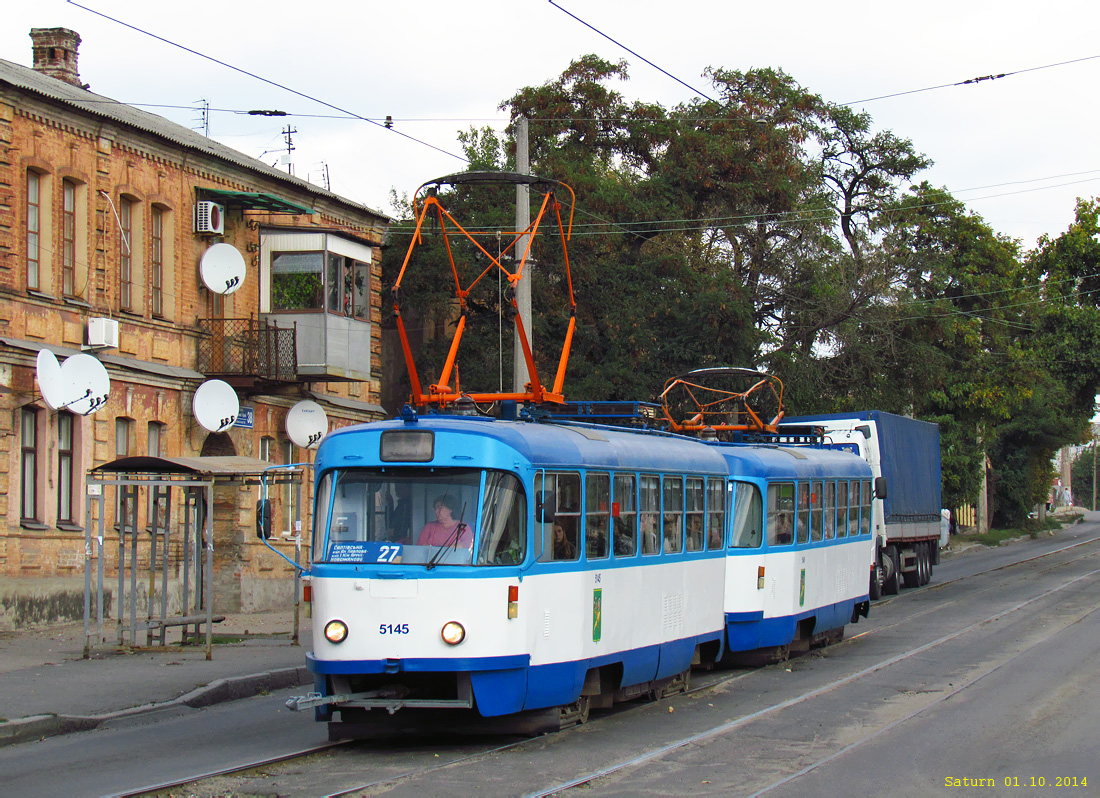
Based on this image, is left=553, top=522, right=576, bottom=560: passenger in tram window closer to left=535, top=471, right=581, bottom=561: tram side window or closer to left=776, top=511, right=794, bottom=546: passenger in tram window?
left=535, top=471, right=581, bottom=561: tram side window

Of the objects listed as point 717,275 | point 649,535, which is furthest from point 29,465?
point 717,275

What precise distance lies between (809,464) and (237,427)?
12499 millimetres

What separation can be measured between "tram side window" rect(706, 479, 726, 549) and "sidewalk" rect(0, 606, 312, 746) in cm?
475

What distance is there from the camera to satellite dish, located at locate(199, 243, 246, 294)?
24.3m

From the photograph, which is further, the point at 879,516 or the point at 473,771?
the point at 879,516

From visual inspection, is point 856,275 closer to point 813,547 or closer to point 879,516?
point 879,516

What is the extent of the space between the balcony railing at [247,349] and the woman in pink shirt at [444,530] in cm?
1581

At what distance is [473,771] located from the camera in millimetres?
9164

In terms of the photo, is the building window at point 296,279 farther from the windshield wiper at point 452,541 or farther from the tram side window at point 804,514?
the windshield wiper at point 452,541

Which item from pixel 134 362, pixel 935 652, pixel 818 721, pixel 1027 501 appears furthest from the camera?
pixel 1027 501

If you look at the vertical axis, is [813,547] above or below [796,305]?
below

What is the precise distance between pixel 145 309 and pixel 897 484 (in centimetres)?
1499

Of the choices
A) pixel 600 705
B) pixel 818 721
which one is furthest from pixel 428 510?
pixel 818 721

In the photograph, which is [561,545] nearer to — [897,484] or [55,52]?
[897,484]
